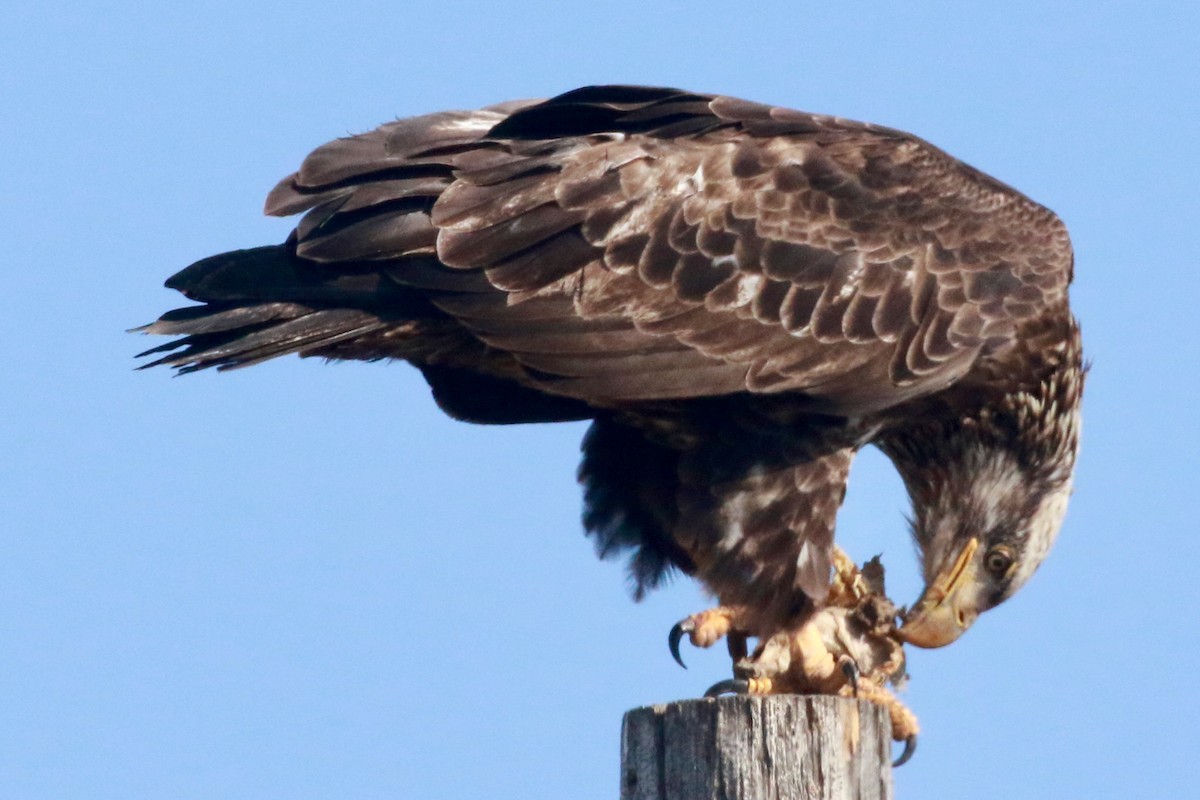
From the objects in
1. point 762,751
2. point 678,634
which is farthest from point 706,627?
point 762,751

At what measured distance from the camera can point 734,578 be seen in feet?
18.5

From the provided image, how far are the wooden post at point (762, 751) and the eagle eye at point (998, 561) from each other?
2.16 metres

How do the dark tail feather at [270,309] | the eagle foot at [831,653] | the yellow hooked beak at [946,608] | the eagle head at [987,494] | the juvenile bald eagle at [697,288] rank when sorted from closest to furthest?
1. the dark tail feather at [270,309]
2. the juvenile bald eagle at [697,288]
3. the eagle foot at [831,653]
4. the yellow hooked beak at [946,608]
5. the eagle head at [987,494]

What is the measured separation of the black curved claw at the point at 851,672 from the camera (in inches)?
220

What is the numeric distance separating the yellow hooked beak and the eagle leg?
0.59 m

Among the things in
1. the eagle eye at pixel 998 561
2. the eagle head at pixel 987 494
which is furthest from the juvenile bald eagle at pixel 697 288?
the eagle eye at pixel 998 561

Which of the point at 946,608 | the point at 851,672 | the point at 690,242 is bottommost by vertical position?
the point at 851,672

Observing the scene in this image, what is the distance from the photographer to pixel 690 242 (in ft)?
17.9

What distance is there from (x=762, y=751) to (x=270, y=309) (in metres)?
2.06

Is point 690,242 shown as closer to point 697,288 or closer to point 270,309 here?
point 697,288

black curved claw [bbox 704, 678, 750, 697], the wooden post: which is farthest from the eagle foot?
the wooden post

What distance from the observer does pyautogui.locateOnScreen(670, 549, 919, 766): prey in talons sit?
5553mm

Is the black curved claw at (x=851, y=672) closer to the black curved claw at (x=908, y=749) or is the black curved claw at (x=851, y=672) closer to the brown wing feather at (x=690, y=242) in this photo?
the black curved claw at (x=908, y=749)

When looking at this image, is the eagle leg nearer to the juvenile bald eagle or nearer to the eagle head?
the juvenile bald eagle
